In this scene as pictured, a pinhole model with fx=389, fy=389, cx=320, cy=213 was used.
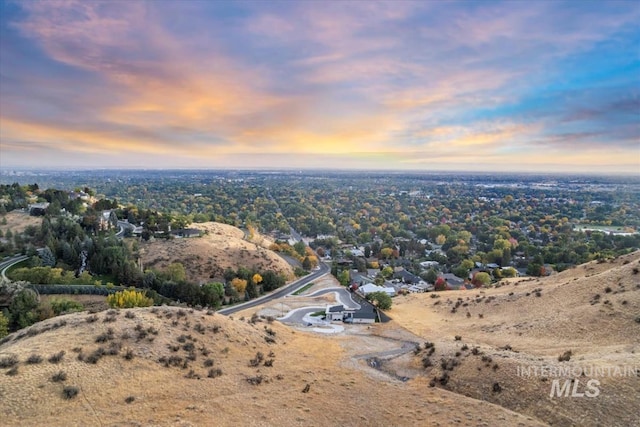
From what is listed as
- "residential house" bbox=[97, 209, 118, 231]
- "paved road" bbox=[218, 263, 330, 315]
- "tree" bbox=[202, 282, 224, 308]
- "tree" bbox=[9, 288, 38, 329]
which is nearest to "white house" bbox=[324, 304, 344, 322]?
"paved road" bbox=[218, 263, 330, 315]

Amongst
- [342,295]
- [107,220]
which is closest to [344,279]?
[342,295]

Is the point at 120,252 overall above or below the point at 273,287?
above

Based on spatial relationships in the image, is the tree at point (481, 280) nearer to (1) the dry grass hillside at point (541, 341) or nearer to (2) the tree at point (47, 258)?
(1) the dry grass hillside at point (541, 341)

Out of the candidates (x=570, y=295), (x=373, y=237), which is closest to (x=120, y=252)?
(x=570, y=295)

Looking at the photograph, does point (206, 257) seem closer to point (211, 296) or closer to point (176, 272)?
point (176, 272)

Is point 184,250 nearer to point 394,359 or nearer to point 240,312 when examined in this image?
point 240,312

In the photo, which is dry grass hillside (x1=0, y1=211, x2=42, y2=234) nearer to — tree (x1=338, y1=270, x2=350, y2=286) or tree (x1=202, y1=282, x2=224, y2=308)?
tree (x1=202, y1=282, x2=224, y2=308)
